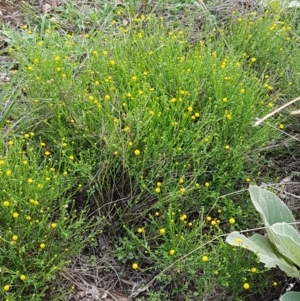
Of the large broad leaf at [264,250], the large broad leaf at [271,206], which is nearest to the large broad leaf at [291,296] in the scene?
the large broad leaf at [264,250]

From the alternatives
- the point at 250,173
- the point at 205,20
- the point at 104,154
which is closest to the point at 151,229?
the point at 104,154

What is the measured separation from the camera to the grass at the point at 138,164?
6.43 feet

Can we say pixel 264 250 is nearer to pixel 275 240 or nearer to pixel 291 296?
pixel 275 240

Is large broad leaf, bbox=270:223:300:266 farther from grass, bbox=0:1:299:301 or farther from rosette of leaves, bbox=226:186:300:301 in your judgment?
grass, bbox=0:1:299:301

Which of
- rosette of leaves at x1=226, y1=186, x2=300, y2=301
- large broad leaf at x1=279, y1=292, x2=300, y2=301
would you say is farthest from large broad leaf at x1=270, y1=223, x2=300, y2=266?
large broad leaf at x1=279, y1=292, x2=300, y2=301

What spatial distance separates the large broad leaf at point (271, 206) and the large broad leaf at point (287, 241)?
124 mm

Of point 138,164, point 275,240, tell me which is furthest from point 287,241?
point 138,164

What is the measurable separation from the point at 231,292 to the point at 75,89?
1.17 metres

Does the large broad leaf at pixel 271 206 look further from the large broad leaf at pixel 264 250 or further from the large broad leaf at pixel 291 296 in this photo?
the large broad leaf at pixel 291 296

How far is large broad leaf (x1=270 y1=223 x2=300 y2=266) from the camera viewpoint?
183cm

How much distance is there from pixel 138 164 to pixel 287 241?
0.72 meters

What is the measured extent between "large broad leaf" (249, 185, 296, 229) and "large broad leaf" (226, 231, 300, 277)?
0.30ft

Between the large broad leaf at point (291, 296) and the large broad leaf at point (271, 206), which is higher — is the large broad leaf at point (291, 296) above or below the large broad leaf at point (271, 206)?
below

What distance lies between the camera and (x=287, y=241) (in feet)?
6.05
